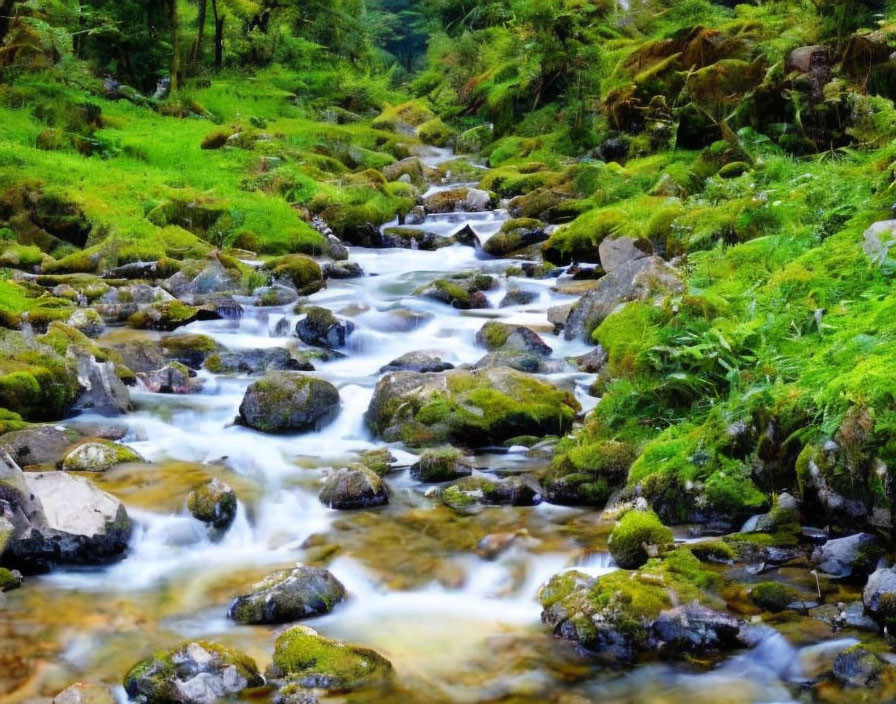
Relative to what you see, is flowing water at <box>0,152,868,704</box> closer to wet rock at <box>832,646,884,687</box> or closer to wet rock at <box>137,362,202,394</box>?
wet rock at <box>832,646,884,687</box>

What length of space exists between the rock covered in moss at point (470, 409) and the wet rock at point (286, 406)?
523mm

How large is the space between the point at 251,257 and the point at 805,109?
32.9ft

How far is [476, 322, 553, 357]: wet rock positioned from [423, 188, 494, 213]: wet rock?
32.2 feet

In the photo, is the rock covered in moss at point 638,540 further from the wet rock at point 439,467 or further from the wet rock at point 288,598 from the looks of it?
the wet rock at point 439,467

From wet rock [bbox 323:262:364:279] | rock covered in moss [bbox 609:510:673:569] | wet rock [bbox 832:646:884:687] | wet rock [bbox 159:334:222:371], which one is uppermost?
wet rock [bbox 832:646:884:687]

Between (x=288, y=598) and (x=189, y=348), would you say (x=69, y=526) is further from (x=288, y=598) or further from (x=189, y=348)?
(x=189, y=348)

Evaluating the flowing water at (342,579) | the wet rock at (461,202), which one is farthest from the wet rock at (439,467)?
the wet rock at (461,202)

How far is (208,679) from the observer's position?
14.5 ft

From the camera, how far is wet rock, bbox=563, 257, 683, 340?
32.6ft

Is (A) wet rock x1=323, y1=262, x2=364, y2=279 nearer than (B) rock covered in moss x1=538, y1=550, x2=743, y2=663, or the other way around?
(B) rock covered in moss x1=538, y1=550, x2=743, y2=663

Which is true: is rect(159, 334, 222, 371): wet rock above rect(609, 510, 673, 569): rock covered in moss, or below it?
below

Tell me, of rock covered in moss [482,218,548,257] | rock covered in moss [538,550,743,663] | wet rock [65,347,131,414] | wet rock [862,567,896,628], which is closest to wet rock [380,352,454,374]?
wet rock [65,347,131,414]

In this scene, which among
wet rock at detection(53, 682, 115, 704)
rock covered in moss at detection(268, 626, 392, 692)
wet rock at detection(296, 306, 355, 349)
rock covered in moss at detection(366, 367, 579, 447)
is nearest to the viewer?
wet rock at detection(53, 682, 115, 704)

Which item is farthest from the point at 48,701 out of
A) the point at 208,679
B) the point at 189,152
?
the point at 189,152
